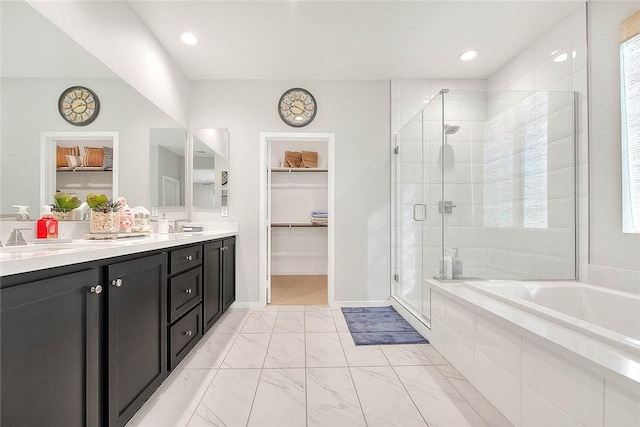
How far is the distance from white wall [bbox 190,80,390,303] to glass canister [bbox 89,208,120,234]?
1440mm

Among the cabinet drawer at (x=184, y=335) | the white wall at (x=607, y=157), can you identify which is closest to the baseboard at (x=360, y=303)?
the cabinet drawer at (x=184, y=335)

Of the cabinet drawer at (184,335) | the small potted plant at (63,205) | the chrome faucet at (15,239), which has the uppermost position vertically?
the small potted plant at (63,205)

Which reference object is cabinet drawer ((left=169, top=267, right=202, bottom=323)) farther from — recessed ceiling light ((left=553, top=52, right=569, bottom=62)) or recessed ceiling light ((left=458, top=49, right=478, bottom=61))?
recessed ceiling light ((left=553, top=52, right=569, bottom=62))

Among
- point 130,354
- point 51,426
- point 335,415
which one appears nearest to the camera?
point 51,426

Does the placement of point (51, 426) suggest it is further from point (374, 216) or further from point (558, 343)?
point (374, 216)

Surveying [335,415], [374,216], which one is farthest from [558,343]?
[374,216]

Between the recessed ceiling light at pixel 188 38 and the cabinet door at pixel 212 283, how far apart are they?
1.72 m

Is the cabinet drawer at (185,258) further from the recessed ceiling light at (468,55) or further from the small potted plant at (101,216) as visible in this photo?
the recessed ceiling light at (468,55)

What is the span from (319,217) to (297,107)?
1.95 m

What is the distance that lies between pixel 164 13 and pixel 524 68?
3020mm

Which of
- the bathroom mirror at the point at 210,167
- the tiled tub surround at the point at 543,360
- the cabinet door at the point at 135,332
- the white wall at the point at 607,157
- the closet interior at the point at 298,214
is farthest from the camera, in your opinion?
the closet interior at the point at 298,214

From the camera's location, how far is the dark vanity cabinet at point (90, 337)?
0.75 m

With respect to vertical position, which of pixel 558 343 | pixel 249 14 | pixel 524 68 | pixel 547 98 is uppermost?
pixel 249 14

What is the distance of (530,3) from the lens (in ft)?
6.58
